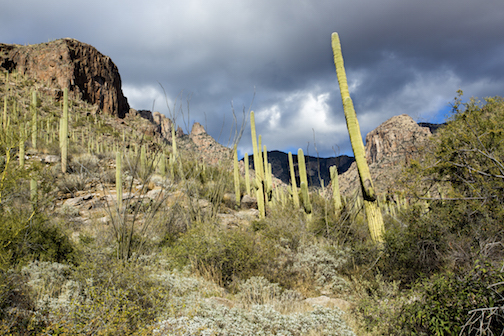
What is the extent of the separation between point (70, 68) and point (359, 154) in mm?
54131

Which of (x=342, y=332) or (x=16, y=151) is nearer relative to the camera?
(x=342, y=332)

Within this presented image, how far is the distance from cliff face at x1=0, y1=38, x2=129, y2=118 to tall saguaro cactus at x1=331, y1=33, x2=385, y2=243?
4536cm

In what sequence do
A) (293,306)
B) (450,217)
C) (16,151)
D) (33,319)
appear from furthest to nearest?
(450,217)
(293,306)
(16,151)
(33,319)

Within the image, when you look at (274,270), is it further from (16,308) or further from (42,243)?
(42,243)

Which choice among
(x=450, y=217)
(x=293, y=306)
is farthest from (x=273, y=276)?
(x=450, y=217)

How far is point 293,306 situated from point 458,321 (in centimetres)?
247

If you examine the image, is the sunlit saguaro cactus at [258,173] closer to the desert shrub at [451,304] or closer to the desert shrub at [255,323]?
the desert shrub at [255,323]

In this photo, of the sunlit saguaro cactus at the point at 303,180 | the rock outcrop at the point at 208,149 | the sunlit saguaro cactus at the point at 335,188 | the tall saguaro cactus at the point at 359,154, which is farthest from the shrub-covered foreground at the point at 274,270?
the sunlit saguaro cactus at the point at 303,180

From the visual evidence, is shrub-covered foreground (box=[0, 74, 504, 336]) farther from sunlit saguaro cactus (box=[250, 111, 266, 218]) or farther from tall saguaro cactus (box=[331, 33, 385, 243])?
sunlit saguaro cactus (box=[250, 111, 266, 218])

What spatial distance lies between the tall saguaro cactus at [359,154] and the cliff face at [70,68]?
45356 mm

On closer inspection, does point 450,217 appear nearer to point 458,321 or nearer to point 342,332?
point 458,321

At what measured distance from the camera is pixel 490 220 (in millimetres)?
4418

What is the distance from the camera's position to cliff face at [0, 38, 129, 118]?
140 ft

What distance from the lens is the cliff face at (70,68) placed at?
→ 42.8 meters
